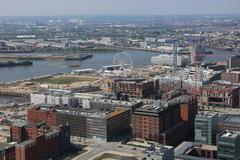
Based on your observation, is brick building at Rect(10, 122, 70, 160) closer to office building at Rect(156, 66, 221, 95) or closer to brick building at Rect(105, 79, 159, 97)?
brick building at Rect(105, 79, 159, 97)

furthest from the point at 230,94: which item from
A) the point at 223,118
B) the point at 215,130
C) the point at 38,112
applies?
the point at 38,112

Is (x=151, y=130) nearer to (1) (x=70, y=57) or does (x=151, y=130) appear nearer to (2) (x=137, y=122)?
(2) (x=137, y=122)

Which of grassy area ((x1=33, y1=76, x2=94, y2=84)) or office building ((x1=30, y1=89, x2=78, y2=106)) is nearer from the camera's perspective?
office building ((x1=30, y1=89, x2=78, y2=106))

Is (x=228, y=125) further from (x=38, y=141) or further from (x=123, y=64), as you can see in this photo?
(x=123, y=64)

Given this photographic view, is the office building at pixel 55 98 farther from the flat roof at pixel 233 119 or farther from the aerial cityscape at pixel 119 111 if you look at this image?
the flat roof at pixel 233 119

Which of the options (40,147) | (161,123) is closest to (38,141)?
(40,147)

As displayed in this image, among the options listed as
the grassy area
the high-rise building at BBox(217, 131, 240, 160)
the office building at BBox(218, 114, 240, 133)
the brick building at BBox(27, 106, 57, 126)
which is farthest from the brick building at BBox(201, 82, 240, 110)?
the grassy area
